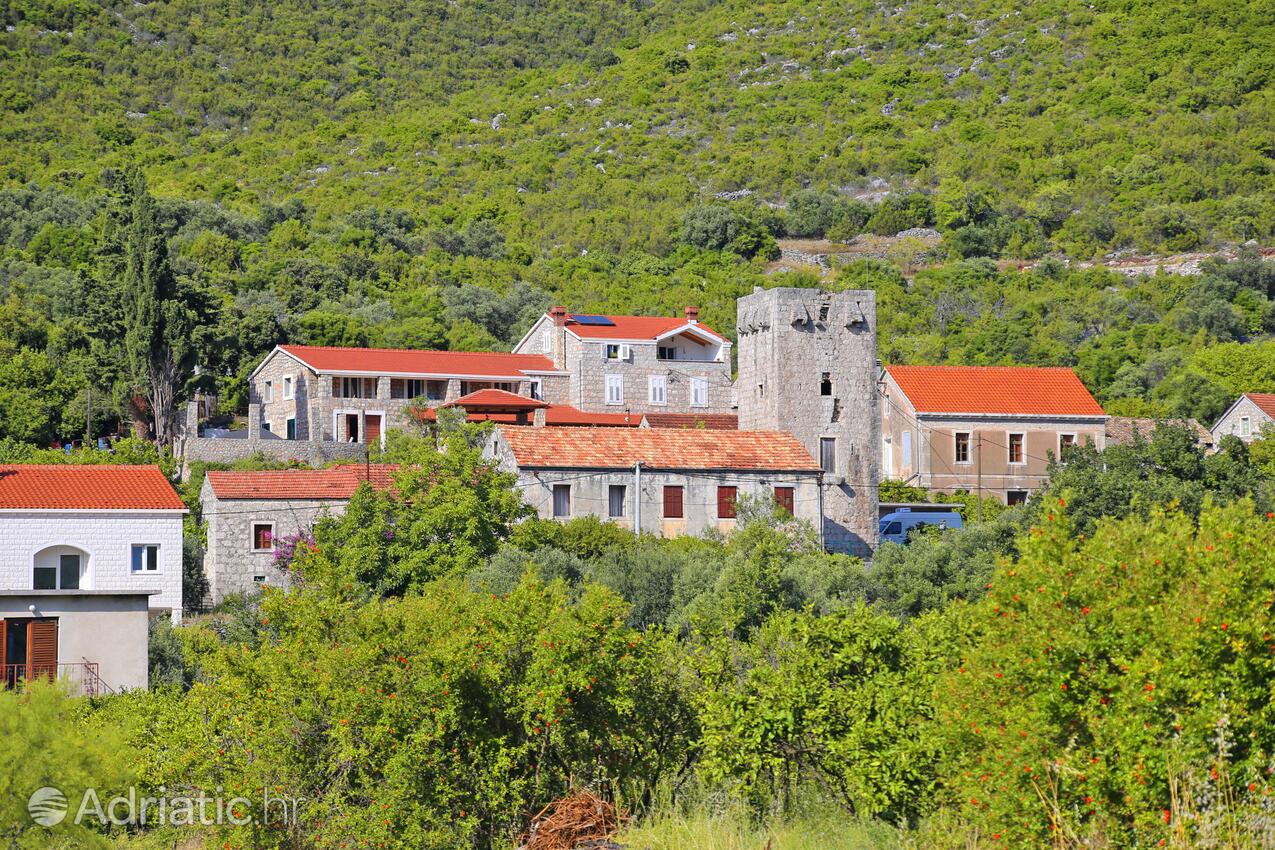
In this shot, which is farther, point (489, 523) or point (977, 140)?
point (977, 140)

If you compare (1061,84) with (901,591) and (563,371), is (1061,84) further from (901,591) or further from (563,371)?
(901,591)

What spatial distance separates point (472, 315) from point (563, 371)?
20433 mm

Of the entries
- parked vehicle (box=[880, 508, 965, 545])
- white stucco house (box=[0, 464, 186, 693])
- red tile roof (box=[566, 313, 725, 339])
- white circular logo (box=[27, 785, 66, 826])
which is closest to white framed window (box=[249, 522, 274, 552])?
white stucco house (box=[0, 464, 186, 693])

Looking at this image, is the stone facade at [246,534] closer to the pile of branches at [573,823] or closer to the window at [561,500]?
the window at [561,500]

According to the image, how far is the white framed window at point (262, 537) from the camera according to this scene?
45.0 m

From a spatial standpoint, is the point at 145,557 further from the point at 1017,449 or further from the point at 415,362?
the point at 1017,449

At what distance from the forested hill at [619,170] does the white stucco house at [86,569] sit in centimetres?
2133

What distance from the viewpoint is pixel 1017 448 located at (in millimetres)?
57125

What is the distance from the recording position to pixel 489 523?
42500 millimetres

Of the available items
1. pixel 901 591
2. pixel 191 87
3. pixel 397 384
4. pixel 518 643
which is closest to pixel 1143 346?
pixel 397 384

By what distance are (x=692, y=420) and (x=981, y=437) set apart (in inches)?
402

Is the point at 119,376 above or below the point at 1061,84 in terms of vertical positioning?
below

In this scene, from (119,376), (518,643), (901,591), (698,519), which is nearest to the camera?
(518,643)

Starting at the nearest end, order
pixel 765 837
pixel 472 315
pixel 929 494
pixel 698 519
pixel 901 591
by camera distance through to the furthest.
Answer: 1. pixel 765 837
2. pixel 901 591
3. pixel 698 519
4. pixel 929 494
5. pixel 472 315
